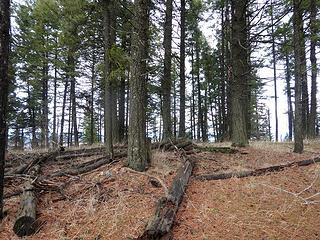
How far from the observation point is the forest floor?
4.54m

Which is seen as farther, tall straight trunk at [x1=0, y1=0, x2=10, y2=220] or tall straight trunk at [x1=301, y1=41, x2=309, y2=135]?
tall straight trunk at [x1=301, y1=41, x2=309, y2=135]

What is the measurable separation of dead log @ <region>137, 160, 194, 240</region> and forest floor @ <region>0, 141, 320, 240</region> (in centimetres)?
15

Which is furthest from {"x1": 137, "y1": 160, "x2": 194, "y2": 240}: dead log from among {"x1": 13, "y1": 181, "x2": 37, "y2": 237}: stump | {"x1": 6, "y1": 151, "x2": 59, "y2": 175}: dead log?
{"x1": 6, "y1": 151, "x2": 59, "y2": 175}: dead log

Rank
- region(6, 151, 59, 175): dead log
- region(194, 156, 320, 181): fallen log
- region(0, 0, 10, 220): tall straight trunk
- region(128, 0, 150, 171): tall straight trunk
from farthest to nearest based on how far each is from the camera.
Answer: region(6, 151, 59, 175): dead log → region(128, 0, 150, 171): tall straight trunk → region(194, 156, 320, 181): fallen log → region(0, 0, 10, 220): tall straight trunk

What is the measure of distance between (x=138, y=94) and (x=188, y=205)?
316cm

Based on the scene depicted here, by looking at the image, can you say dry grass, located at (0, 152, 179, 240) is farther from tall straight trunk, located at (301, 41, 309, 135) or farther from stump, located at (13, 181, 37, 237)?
tall straight trunk, located at (301, 41, 309, 135)

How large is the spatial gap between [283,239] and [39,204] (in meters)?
4.49

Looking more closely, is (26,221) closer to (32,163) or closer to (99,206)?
(99,206)

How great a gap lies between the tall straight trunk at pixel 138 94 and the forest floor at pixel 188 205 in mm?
399

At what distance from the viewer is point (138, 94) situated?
7.33m

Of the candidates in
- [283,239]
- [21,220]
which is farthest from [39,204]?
[283,239]

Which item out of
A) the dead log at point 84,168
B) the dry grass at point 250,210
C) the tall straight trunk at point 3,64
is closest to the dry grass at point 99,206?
the dead log at point 84,168

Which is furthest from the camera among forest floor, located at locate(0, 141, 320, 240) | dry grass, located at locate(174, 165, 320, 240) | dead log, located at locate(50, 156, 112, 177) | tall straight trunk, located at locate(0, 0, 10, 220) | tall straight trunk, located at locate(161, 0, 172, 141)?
tall straight trunk, located at locate(161, 0, 172, 141)

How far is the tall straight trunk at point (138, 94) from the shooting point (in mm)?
7242
